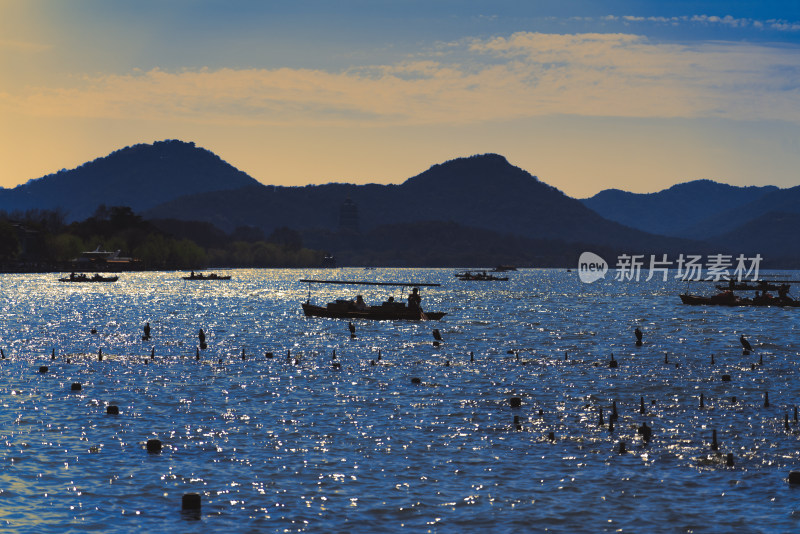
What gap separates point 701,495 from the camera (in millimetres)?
32781

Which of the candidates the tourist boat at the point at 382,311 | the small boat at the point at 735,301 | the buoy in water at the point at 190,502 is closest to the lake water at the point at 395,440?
the buoy in water at the point at 190,502

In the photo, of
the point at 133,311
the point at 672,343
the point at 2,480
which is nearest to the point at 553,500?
the point at 2,480

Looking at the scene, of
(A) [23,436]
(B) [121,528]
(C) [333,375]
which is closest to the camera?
(B) [121,528]

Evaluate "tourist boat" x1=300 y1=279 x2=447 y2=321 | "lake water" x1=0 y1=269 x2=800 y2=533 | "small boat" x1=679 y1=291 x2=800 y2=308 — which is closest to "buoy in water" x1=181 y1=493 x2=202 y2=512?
"lake water" x1=0 y1=269 x2=800 y2=533

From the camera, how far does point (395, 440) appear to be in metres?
42.1

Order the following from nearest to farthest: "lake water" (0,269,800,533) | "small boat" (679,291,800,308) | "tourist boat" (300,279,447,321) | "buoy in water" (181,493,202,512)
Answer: "buoy in water" (181,493,202,512) → "lake water" (0,269,800,533) → "tourist boat" (300,279,447,321) → "small boat" (679,291,800,308)

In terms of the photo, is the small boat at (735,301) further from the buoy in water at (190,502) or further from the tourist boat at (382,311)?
the buoy in water at (190,502)

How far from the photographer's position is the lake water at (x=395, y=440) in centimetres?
3044

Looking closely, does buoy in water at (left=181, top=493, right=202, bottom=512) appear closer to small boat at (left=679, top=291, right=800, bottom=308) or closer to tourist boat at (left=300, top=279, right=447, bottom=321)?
tourist boat at (left=300, top=279, right=447, bottom=321)

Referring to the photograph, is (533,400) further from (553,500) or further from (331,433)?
(553,500)

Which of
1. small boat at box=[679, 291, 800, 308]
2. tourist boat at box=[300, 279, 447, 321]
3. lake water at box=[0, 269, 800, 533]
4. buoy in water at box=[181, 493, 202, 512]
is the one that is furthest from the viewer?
small boat at box=[679, 291, 800, 308]

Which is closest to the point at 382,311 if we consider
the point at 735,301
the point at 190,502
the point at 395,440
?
the point at 395,440

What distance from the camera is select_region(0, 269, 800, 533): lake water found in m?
30.4

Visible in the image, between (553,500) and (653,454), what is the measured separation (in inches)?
355
